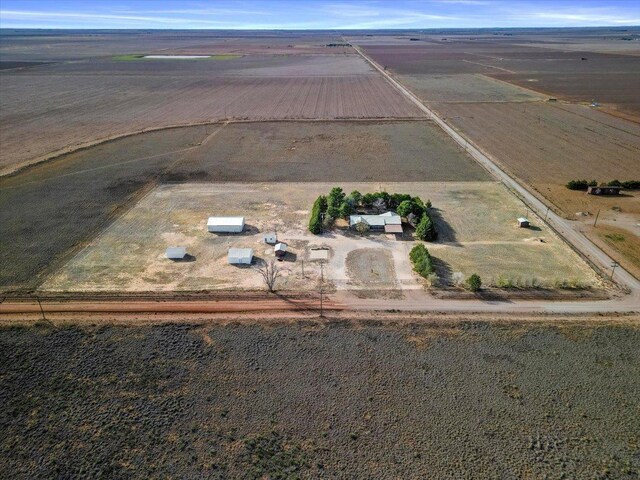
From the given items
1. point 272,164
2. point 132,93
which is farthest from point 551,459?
point 132,93

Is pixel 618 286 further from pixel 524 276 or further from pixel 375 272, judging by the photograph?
pixel 375 272

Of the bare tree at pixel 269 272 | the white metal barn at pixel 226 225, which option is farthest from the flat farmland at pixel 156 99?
the bare tree at pixel 269 272

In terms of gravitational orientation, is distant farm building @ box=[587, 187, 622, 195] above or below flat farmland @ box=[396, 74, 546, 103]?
below

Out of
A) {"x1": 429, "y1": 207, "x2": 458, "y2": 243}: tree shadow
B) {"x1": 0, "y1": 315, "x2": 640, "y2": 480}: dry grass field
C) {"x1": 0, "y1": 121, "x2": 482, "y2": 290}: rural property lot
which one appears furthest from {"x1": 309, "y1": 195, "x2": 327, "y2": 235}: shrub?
{"x1": 0, "y1": 315, "x2": 640, "y2": 480}: dry grass field

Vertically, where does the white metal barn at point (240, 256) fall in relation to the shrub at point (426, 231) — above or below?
below

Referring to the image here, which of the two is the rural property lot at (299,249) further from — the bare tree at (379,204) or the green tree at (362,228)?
the bare tree at (379,204)

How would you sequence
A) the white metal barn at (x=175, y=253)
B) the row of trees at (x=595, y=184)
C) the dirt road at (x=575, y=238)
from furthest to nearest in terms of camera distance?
the row of trees at (x=595, y=184) → the white metal barn at (x=175, y=253) → the dirt road at (x=575, y=238)

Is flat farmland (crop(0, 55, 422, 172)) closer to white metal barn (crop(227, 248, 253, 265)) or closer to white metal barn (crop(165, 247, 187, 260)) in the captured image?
white metal barn (crop(165, 247, 187, 260))

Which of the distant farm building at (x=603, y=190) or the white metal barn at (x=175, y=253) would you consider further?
the distant farm building at (x=603, y=190)
